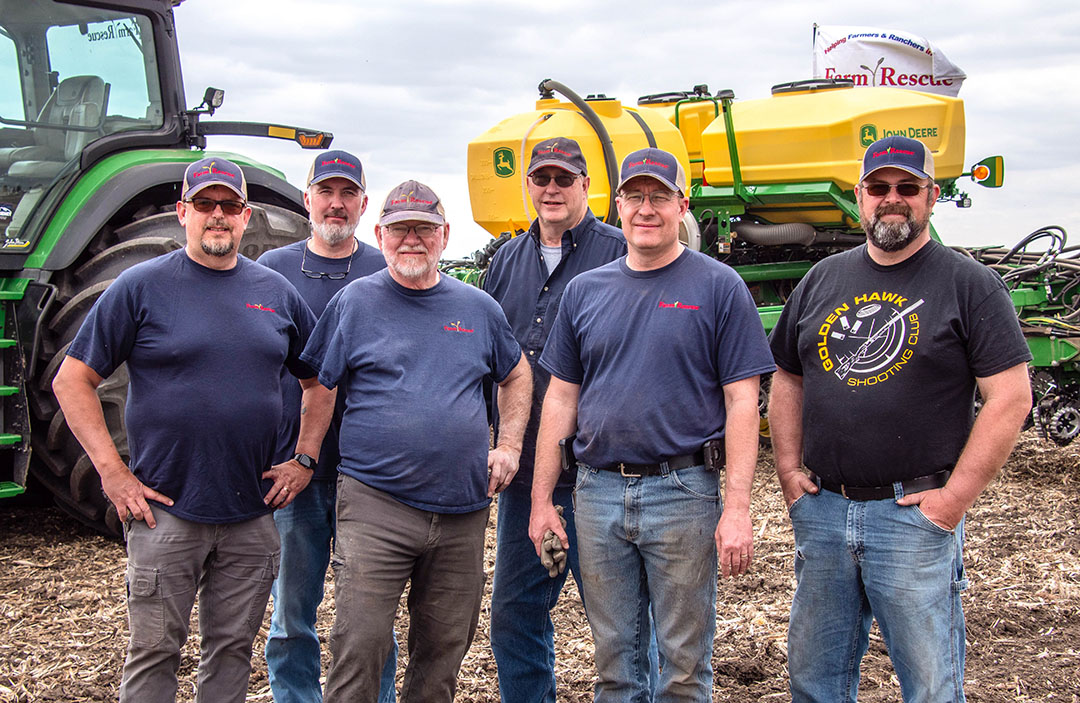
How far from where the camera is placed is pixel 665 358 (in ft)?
9.57

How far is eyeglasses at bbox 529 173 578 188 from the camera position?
11.3 feet

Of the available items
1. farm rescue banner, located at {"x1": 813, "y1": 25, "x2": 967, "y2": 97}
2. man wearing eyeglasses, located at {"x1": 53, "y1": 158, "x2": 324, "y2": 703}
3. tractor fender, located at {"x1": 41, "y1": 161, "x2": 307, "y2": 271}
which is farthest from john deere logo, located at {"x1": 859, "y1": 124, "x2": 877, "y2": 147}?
man wearing eyeglasses, located at {"x1": 53, "y1": 158, "x2": 324, "y2": 703}

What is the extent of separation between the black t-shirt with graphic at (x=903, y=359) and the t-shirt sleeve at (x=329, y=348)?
134 cm

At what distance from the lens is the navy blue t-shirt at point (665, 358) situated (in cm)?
291

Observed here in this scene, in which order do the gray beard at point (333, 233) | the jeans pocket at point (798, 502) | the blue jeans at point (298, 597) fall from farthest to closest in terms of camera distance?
the gray beard at point (333, 233) < the blue jeans at point (298, 597) < the jeans pocket at point (798, 502)

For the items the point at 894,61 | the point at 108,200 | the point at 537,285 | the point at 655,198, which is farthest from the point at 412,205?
the point at 894,61

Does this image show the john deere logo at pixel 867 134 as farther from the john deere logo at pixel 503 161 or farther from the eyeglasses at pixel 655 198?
the eyeglasses at pixel 655 198

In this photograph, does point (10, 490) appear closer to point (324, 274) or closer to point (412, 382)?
point (324, 274)

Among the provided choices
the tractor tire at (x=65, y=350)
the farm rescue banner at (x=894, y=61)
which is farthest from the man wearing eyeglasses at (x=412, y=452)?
the farm rescue banner at (x=894, y=61)

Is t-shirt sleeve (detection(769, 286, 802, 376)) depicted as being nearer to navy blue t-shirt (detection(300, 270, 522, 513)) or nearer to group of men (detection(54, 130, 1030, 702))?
group of men (detection(54, 130, 1030, 702))

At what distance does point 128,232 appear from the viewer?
543cm

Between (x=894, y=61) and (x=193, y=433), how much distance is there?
802 cm

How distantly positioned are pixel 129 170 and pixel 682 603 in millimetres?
3906

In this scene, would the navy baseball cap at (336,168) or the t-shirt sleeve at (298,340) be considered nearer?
the t-shirt sleeve at (298,340)
